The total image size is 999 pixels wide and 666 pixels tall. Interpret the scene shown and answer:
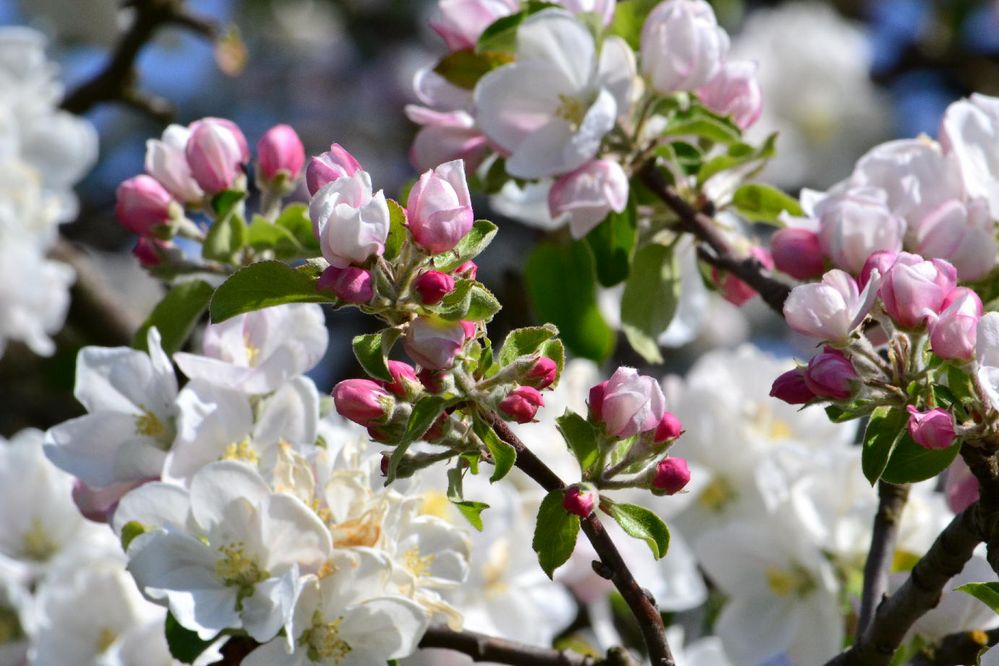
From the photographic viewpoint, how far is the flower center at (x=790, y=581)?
1863 mm

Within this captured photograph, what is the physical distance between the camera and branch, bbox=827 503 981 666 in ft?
3.88

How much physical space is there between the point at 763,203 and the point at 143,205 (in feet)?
2.20

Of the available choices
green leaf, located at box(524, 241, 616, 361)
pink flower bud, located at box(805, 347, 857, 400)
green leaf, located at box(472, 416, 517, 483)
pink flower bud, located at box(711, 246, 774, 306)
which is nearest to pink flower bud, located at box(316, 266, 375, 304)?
green leaf, located at box(472, 416, 517, 483)

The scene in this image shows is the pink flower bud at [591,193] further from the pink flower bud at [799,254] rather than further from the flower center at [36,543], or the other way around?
the flower center at [36,543]

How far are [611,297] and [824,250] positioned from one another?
82 cm

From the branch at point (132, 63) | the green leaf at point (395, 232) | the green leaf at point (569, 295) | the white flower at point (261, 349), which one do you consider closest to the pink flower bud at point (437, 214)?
the green leaf at point (395, 232)

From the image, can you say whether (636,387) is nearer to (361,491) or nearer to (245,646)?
(361,491)

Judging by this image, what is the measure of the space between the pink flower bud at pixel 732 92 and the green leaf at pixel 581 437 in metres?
0.53

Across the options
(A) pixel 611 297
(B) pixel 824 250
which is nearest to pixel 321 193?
(B) pixel 824 250

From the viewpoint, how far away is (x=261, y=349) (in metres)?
1.40

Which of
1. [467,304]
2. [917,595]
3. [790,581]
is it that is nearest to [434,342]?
[467,304]

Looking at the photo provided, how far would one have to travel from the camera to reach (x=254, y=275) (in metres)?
1.14

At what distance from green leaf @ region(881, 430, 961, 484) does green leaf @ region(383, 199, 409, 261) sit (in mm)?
429

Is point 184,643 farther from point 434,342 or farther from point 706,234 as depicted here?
point 706,234
